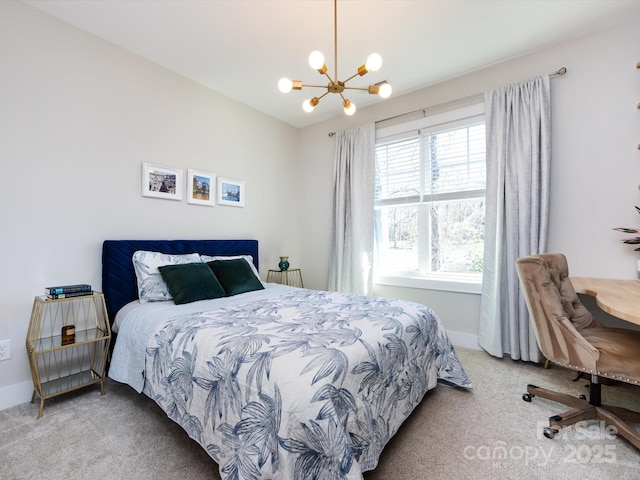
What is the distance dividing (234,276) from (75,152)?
5.27ft

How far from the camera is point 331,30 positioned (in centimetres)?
230

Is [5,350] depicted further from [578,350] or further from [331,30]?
[578,350]

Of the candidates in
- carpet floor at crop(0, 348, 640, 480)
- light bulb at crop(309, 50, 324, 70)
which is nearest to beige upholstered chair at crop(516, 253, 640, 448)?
carpet floor at crop(0, 348, 640, 480)

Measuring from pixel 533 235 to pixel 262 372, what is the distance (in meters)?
2.61

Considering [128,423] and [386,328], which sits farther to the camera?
[128,423]

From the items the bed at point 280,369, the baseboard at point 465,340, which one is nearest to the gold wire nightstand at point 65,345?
the bed at point 280,369

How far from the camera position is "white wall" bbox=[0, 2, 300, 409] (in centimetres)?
197

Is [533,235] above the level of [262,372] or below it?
above

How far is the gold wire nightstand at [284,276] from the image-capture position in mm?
3895

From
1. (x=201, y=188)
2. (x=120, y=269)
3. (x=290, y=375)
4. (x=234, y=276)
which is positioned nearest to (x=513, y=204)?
(x=290, y=375)

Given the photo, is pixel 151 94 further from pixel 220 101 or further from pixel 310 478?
pixel 310 478

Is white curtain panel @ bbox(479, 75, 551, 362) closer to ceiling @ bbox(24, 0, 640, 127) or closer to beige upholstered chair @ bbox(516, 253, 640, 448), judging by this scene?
ceiling @ bbox(24, 0, 640, 127)

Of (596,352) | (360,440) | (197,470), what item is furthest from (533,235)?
(197,470)

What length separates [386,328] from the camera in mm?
1599
